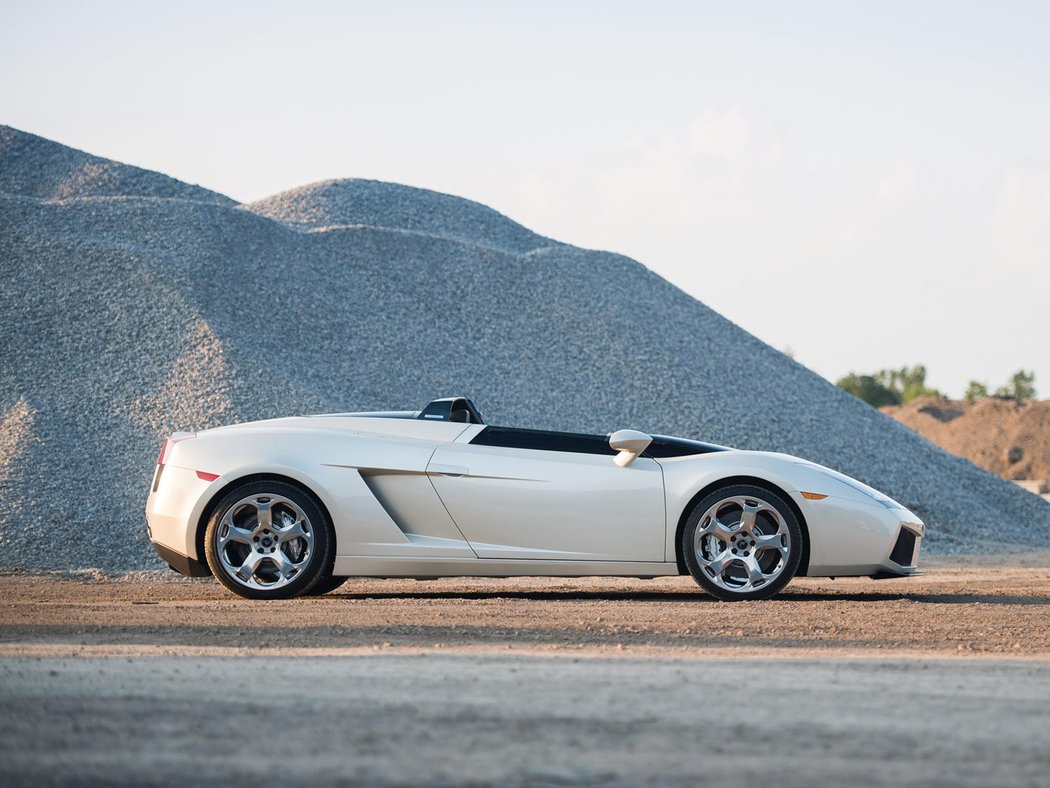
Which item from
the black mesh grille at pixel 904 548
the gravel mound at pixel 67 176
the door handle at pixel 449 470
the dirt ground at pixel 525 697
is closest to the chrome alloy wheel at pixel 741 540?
the dirt ground at pixel 525 697

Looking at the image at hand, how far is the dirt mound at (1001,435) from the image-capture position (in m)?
50.6

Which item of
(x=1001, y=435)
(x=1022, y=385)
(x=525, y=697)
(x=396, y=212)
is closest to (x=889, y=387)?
(x=1022, y=385)

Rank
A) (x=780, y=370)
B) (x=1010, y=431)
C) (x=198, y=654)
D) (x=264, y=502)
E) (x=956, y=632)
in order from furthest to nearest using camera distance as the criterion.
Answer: (x=1010, y=431) < (x=780, y=370) < (x=264, y=502) < (x=956, y=632) < (x=198, y=654)

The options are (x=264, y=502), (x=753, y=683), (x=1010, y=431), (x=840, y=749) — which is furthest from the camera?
(x=1010, y=431)

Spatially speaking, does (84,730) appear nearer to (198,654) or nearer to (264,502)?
(198,654)

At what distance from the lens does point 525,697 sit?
14.4ft

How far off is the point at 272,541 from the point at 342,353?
1522cm

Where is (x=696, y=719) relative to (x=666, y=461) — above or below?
below

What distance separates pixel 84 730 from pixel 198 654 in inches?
80.1

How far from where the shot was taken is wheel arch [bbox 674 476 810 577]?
872 centimetres

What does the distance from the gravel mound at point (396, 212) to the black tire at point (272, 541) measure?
22579mm

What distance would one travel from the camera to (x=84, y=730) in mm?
3822

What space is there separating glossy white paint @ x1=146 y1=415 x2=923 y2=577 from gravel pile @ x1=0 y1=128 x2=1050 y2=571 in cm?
813

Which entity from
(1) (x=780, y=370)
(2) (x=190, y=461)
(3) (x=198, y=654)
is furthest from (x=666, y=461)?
(1) (x=780, y=370)
